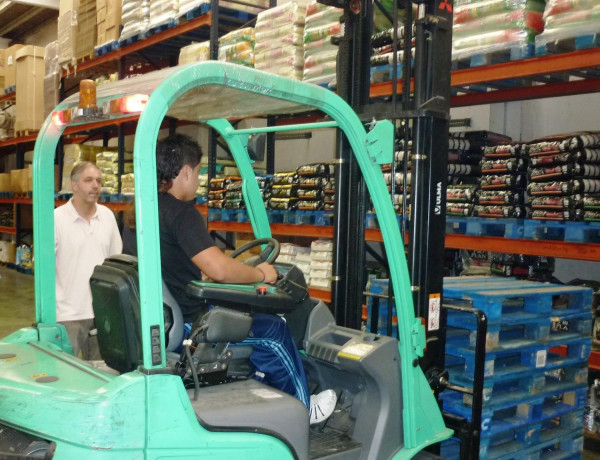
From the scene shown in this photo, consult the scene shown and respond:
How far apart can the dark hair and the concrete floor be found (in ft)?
22.4

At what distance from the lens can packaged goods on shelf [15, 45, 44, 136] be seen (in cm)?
1355

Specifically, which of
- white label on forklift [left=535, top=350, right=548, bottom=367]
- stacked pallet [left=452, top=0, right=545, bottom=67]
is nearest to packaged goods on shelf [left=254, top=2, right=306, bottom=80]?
stacked pallet [left=452, top=0, right=545, bottom=67]

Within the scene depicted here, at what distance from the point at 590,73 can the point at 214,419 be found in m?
4.63

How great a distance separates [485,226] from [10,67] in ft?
43.8


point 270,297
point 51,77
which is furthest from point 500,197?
point 51,77

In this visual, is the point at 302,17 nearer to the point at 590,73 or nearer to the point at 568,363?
the point at 590,73

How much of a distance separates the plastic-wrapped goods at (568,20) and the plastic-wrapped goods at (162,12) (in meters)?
5.62

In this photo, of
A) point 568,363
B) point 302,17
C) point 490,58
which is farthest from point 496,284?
point 302,17

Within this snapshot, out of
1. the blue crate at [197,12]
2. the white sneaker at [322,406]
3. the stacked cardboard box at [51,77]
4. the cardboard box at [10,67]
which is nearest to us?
the white sneaker at [322,406]

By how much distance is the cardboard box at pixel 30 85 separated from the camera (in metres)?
13.5

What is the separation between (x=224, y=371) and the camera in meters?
2.73

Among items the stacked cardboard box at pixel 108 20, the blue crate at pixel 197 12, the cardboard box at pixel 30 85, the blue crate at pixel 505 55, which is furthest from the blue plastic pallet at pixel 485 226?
the cardboard box at pixel 30 85

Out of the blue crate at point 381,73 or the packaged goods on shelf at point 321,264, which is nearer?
the blue crate at point 381,73

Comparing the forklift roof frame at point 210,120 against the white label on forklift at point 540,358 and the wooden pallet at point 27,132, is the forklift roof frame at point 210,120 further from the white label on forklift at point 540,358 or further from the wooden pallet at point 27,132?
the wooden pallet at point 27,132
